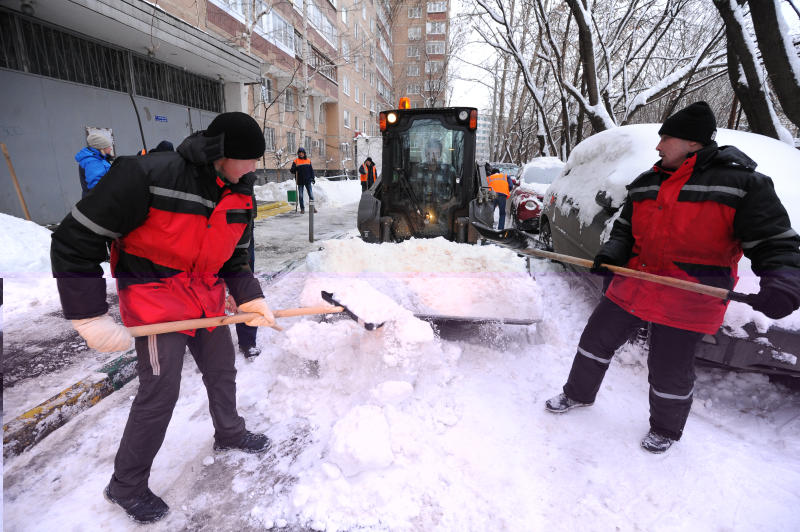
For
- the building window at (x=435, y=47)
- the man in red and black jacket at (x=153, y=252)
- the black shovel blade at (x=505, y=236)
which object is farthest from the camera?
the building window at (x=435, y=47)

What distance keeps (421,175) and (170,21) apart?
287 inches

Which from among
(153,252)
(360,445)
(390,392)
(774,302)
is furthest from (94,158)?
(774,302)

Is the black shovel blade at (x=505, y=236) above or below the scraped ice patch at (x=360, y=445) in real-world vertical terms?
above

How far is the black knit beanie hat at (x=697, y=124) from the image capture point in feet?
Result: 6.65

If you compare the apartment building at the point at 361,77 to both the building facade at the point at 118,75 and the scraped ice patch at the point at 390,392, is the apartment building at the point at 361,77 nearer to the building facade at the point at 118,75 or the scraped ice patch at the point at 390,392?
the building facade at the point at 118,75

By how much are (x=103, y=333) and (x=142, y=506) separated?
85 cm

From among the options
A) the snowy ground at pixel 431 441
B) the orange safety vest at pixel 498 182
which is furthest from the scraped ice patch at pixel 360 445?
the orange safety vest at pixel 498 182

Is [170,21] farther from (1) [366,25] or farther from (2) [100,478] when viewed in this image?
(1) [366,25]

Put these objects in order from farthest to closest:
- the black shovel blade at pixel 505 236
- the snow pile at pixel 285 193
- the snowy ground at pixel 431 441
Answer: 1. the snow pile at pixel 285 193
2. the black shovel blade at pixel 505 236
3. the snowy ground at pixel 431 441

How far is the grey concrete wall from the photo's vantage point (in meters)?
7.27

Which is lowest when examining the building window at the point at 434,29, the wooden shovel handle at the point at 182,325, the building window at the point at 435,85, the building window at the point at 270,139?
the wooden shovel handle at the point at 182,325

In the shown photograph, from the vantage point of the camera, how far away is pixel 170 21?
8.38 m

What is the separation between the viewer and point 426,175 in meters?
5.45

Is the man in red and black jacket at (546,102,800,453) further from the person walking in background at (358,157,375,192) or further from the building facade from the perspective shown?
the person walking in background at (358,157,375,192)
